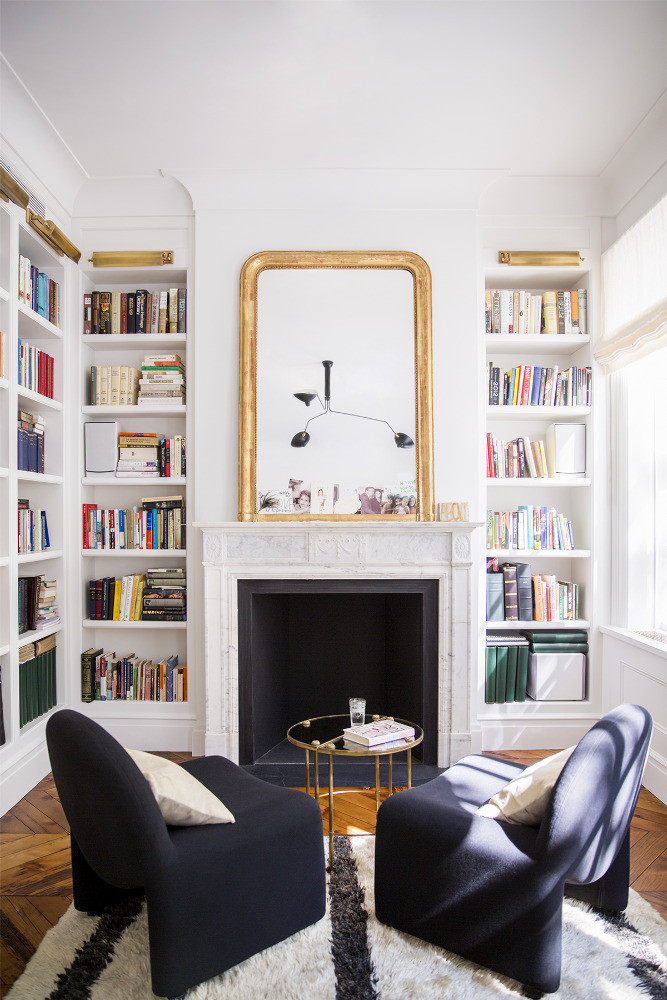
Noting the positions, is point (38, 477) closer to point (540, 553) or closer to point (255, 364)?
point (255, 364)

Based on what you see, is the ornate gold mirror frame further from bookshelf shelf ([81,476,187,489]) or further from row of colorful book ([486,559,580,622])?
row of colorful book ([486,559,580,622])

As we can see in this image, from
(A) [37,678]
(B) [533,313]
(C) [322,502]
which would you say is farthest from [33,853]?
(B) [533,313]

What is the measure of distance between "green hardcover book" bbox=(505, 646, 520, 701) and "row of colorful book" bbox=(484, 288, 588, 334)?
1732 mm

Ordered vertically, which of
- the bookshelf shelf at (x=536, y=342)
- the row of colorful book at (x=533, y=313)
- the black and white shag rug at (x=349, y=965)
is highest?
the row of colorful book at (x=533, y=313)

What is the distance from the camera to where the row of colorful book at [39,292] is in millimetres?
3078

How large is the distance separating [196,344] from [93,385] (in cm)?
65

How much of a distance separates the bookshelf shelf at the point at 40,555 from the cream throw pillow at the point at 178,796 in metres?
1.45

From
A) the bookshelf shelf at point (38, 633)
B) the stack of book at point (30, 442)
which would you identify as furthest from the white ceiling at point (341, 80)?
the bookshelf shelf at point (38, 633)

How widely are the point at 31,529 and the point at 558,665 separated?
9.25 ft

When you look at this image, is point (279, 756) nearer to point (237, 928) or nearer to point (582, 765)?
point (237, 928)

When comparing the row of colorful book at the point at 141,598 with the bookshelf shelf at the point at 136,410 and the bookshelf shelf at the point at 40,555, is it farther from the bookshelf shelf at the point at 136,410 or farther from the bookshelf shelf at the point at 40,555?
the bookshelf shelf at the point at 136,410

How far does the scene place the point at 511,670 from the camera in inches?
138

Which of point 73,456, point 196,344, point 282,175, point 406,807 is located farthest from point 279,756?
point 282,175

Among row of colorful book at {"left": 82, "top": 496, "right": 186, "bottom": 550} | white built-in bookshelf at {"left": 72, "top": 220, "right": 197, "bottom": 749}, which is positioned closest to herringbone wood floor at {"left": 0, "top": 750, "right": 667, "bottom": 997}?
white built-in bookshelf at {"left": 72, "top": 220, "right": 197, "bottom": 749}
